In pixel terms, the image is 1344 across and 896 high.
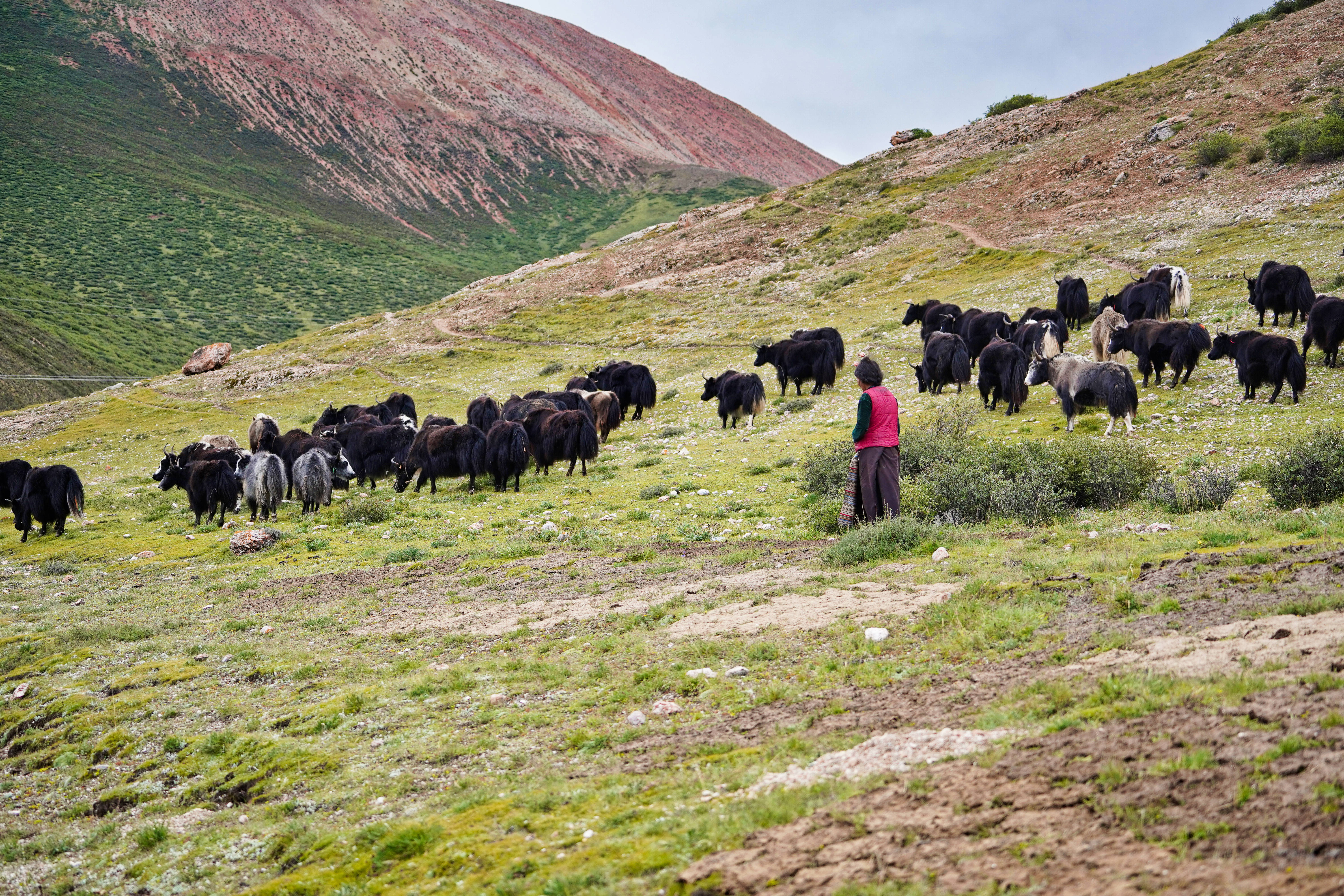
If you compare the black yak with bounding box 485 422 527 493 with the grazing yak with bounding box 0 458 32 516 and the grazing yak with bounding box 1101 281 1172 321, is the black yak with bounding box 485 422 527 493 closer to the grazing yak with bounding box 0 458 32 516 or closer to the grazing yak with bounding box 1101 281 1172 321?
the grazing yak with bounding box 0 458 32 516

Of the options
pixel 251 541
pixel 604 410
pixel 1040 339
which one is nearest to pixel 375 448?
pixel 604 410

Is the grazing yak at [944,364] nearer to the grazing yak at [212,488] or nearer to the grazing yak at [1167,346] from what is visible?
the grazing yak at [1167,346]

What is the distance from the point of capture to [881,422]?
10.9 m

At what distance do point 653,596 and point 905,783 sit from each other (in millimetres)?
5750

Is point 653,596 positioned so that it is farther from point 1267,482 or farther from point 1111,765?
point 1267,482

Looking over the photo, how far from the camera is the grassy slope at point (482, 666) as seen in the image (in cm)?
523

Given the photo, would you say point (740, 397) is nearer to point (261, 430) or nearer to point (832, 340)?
point (832, 340)

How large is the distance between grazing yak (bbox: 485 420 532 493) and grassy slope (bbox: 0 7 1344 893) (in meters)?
0.65

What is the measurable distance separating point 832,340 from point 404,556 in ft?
53.2

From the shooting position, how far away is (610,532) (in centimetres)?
1480

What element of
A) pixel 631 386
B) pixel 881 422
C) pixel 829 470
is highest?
pixel 631 386

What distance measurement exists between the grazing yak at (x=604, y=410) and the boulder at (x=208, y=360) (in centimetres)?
3904

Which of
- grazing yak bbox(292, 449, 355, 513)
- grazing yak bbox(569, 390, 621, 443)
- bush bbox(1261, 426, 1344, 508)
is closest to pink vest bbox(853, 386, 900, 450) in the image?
bush bbox(1261, 426, 1344, 508)

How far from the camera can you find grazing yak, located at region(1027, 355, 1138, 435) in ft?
54.1
